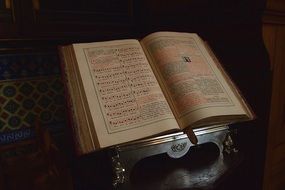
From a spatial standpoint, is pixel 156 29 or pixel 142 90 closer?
pixel 142 90

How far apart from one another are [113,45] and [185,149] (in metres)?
0.39

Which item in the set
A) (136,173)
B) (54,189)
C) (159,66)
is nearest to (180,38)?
(159,66)

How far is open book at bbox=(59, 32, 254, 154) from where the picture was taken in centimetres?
64

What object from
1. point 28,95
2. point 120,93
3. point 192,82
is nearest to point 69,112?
point 120,93

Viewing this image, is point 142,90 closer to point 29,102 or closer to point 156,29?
point 29,102

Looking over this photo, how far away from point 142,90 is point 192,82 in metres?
0.15

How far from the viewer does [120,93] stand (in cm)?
70

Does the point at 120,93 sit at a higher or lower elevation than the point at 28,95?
lower

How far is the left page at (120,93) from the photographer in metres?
0.64

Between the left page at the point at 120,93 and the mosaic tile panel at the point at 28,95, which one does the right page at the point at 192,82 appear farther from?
the mosaic tile panel at the point at 28,95

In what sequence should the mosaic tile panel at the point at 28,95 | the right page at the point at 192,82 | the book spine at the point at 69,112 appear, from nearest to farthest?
1. the book spine at the point at 69,112
2. the right page at the point at 192,82
3. the mosaic tile panel at the point at 28,95

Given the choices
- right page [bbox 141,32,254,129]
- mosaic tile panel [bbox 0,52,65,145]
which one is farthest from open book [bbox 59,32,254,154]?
mosaic tile panel [bbox 0,52,65,145]

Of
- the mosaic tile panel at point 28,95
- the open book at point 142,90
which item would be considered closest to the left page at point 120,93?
the open book at point 142,90

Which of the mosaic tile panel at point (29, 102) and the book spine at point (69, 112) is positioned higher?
the mosaic tile panel at point (29, 102)
